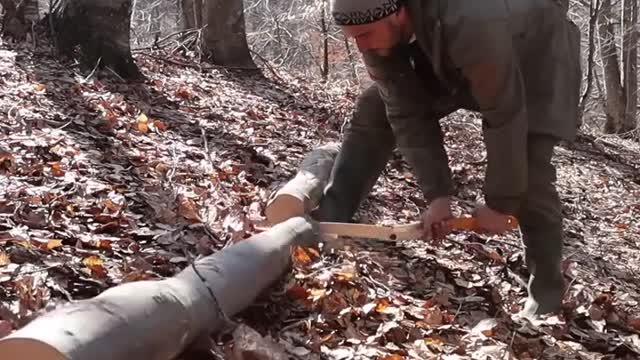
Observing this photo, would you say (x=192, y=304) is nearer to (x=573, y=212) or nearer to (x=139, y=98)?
(x=139, y=98)

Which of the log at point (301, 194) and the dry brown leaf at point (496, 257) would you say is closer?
the log at point (301, 194)

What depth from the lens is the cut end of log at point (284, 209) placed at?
4.01 meters

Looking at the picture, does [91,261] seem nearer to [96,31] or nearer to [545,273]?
[545,273]

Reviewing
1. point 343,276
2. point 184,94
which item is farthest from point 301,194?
point 184,94

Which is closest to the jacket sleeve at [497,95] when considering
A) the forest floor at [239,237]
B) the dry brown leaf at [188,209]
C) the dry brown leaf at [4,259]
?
the forest floor at [239,237]

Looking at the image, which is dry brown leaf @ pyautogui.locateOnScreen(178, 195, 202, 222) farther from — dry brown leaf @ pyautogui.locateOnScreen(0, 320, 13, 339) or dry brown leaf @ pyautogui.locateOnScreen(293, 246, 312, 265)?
dry brown leaf @ pyautogui.locateOnScreen(0, 320, 13, 339)

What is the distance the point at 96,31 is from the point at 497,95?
15.3 feet

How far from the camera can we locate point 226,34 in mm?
8852

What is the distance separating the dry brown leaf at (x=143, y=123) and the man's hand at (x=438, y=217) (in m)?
2.88

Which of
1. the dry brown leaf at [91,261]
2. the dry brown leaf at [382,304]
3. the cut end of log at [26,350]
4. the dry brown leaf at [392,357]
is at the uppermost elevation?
the cut end of log at [26,350]

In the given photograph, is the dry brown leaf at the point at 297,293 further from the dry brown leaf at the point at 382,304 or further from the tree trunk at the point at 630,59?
the tree trunk at the point at 630,59

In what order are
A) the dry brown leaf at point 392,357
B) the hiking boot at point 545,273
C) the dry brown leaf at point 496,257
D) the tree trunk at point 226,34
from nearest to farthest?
1. the dry brown leaf at point 392,357
2. the hiking boot at point 545,273
3. the dry brown leaf at point 496,257
4. the tree trunk at point 226,34

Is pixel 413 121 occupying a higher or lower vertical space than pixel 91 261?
higher

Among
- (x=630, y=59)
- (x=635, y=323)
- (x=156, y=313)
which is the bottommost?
(x=635, y=323)
